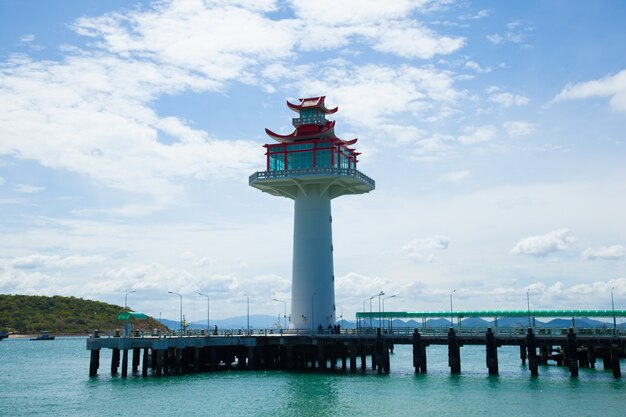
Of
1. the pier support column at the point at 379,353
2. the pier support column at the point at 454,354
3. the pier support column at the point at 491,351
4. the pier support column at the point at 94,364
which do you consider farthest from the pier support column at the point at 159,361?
the pier support column at the point at 491,351

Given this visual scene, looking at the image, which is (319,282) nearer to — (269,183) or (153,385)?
(269,183)

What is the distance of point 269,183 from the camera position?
259ft

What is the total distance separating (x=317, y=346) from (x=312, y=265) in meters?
8.85

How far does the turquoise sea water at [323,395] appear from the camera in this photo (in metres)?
47.1

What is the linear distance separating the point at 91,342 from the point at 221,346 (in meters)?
13.6

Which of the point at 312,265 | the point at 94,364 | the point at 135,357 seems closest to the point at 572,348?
the point at 312,265

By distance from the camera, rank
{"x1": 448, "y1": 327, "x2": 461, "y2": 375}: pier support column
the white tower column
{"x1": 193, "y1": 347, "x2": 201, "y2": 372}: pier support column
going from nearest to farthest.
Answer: {"x1": 448, "y1": 327, "x2": 461, "y2": 375}: pier support column → {"x1": 193, "y1": 347, "x2": 201, "y2": 372}: pier support column → the white tower column

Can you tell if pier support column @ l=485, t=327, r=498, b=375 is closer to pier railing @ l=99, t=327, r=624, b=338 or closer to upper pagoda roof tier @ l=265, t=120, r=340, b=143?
pier railing @ l=99, t=327, r=624, b=338

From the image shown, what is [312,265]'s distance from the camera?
76.7 meters

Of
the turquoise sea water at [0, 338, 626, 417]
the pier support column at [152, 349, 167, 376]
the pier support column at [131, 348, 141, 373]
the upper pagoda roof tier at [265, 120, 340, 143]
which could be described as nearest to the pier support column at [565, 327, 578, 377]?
the turquoise sea water at [0, 338, 626, 417]

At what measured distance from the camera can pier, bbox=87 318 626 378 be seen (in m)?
62.2

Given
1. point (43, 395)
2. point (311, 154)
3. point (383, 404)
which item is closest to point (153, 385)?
point (43, 395)

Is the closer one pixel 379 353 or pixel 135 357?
pixel 379 353

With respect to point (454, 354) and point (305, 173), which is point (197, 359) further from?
point (454, 354)
